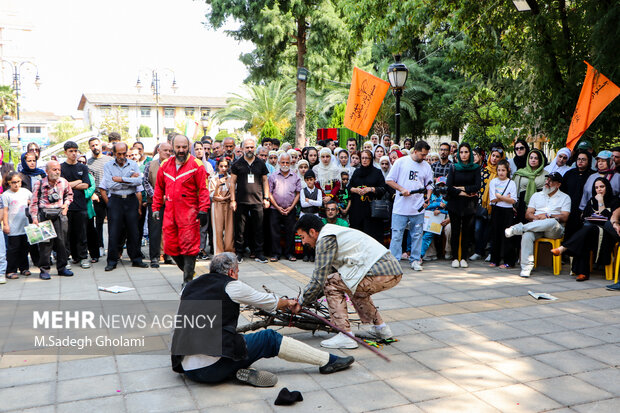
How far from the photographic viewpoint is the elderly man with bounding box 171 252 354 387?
3949mm

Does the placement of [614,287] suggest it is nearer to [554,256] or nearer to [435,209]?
[554,256]

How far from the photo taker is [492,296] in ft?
23.0

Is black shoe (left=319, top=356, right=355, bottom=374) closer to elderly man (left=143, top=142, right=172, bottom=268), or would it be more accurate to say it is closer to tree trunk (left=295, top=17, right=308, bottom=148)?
elderly man (left=143, top=142, right=172, bottom=268)

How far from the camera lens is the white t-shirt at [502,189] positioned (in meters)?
8.87

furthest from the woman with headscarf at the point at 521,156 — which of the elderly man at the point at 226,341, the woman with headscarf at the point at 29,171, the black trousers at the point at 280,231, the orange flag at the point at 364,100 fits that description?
the woman with headscarf at the point at 29,171

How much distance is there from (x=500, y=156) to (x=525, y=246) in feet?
6.29

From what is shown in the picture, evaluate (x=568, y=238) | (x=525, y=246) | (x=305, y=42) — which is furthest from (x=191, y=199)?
(x=305, y=42)

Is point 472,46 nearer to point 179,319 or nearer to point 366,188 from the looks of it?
point 366,188

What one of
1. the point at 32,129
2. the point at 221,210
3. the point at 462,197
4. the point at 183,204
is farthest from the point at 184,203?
the point at 32,129

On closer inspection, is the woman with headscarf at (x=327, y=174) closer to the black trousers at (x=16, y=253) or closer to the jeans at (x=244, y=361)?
the black trousers at (x=16, y=253)

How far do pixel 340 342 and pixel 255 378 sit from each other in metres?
1.14

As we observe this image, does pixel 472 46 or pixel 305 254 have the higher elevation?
pixel 472 46

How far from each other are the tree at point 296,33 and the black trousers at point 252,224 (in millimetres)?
11346

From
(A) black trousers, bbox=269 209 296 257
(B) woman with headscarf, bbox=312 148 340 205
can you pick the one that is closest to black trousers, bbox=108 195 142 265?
(A) black trousers, bbox=269 209 296 257
